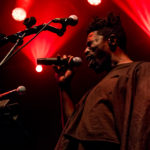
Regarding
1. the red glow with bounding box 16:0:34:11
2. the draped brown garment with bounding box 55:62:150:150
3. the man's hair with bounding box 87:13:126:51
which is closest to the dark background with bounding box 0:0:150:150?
the red glow with bounding box 16:0:34:11

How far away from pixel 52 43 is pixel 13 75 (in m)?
1.19

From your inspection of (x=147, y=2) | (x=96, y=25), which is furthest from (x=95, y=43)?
(x=147, y=2)

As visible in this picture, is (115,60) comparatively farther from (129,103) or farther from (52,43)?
(52,43)

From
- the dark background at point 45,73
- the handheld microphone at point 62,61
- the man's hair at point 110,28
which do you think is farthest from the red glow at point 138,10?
the handheld microphone at point 62,61

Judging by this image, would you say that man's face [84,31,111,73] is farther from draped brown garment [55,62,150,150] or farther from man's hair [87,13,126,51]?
draped brown garment [55,62,150,150]

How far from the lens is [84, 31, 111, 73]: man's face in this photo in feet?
6.23

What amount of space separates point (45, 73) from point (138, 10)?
226cm

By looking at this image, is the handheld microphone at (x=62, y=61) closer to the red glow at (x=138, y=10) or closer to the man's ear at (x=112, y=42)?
the man's ear at (x=112, y=42)

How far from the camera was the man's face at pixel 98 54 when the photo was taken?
1900mm

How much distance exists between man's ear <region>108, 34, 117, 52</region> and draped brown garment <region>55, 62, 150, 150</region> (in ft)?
1.56

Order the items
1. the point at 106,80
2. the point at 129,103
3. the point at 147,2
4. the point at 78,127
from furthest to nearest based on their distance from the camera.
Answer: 1. the point at 147,2
2. the point at 106,80
3. the point at 78,127
4. the point at 129,103

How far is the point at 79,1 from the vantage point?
351 centimetres

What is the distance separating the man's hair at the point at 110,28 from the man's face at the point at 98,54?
0.24 feet

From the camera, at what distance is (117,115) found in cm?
125
